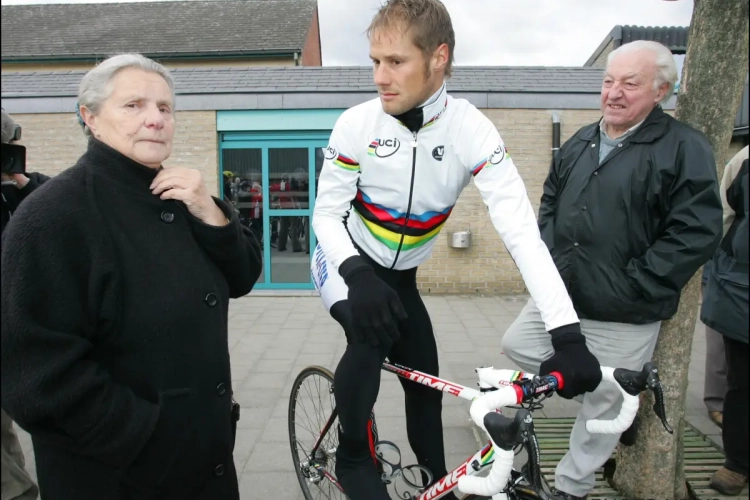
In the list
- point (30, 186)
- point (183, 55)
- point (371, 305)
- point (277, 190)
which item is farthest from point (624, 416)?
point (183, 55)

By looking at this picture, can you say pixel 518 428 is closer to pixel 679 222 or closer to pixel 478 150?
pixel 478 150

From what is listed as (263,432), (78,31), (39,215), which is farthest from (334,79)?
(78,31)

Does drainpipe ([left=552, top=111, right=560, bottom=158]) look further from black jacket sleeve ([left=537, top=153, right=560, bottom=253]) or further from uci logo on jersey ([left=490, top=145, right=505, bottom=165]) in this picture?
uci logo on jersey ([left=490, top=145, right=505, bottom=165])

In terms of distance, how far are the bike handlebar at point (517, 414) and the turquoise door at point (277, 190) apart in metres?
8.03

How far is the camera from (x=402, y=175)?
2.12m

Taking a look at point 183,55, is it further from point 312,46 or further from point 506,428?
point 506,428

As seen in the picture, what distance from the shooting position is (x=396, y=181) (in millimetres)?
2121

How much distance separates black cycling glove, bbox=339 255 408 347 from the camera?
1792mm

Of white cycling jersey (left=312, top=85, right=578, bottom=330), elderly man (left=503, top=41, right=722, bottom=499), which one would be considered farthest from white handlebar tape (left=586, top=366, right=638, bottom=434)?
elderly man (left=503, top=41, right=722, bottom=499)

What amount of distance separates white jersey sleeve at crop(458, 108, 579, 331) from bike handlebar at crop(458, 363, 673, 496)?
0.21m

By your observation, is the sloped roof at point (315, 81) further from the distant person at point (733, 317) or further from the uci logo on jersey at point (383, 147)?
the uci logo on jersey at point (383, 147)

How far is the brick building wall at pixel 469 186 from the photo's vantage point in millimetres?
9008

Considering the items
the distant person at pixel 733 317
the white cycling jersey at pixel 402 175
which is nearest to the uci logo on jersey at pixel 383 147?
the white cycling jersey at pixel 402 175

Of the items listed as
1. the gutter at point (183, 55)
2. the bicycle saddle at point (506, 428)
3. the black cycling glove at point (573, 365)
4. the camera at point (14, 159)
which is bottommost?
the bicycle saddle at point (506, 428)
